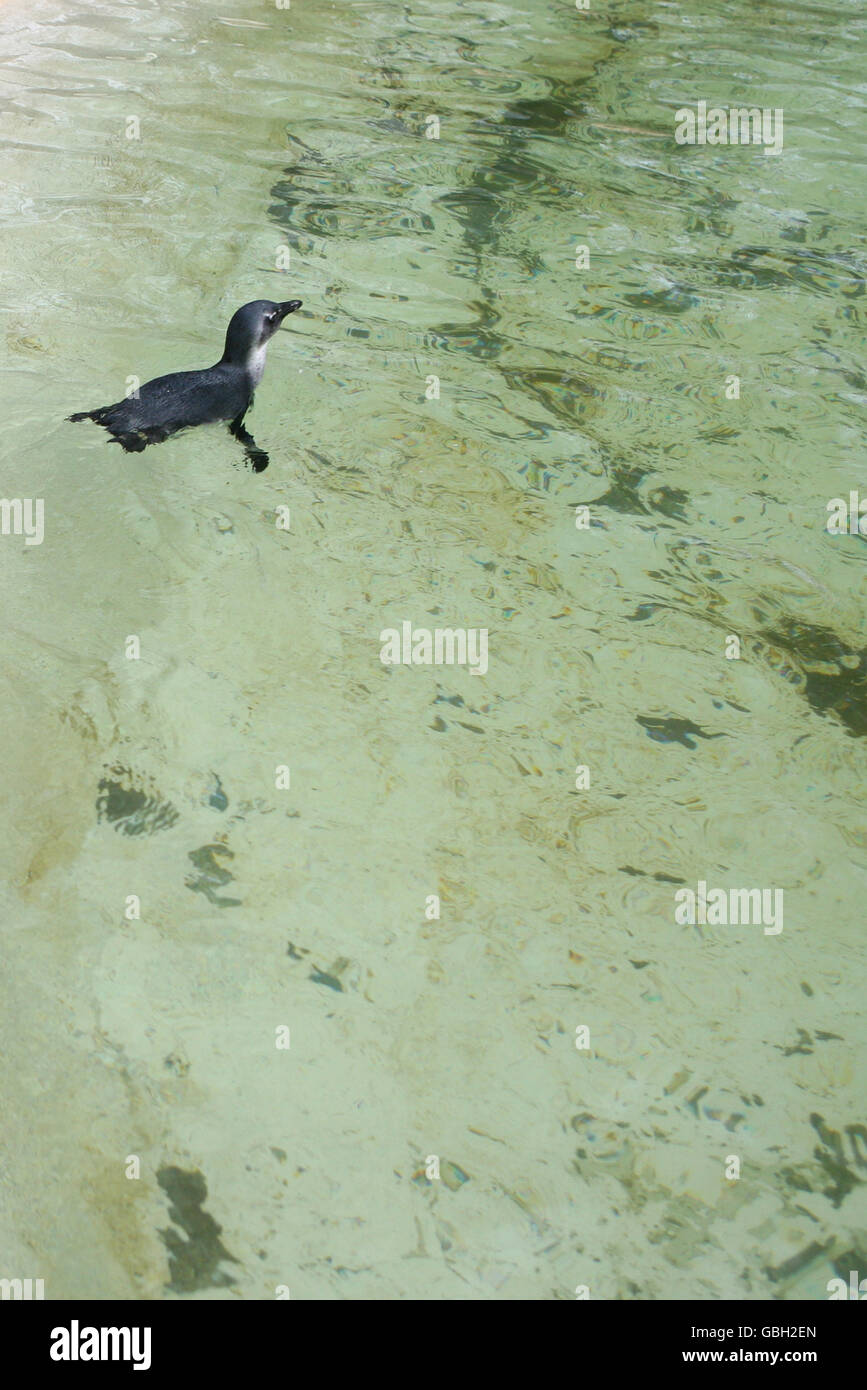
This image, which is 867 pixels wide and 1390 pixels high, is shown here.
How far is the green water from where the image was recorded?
8.66ft

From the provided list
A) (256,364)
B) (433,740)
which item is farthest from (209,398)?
(433,740)

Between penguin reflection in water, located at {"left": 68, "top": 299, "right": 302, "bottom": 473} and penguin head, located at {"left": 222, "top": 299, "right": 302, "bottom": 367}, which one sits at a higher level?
penguin head, located at {"left": 222, "top": 299, "right": 302, "bottom": 367}

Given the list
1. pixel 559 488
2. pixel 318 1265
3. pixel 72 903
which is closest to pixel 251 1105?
pixel 318 1265

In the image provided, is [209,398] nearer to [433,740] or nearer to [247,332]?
[247,332]

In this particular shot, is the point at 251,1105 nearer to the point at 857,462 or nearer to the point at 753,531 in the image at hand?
the point at 753,531

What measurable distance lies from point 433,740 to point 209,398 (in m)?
2.02

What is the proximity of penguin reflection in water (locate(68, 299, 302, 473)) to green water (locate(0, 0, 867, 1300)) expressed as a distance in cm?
15

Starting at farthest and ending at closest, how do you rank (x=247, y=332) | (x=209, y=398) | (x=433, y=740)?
(x=247, y=332) → (x=209, y=398) → (x=433, y=740)

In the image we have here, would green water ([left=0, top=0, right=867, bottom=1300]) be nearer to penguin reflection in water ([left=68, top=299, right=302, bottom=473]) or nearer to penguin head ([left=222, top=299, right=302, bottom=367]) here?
penguin reflection in water ([left=68, top=299, right=302, bottom=473])

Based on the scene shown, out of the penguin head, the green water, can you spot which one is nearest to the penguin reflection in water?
the penguin head

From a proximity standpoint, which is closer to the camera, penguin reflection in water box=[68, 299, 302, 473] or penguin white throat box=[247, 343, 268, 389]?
penguin reflection in water box=[68, 299, 302, 473]

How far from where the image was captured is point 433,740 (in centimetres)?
372

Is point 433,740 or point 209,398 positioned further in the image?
point 209,398
